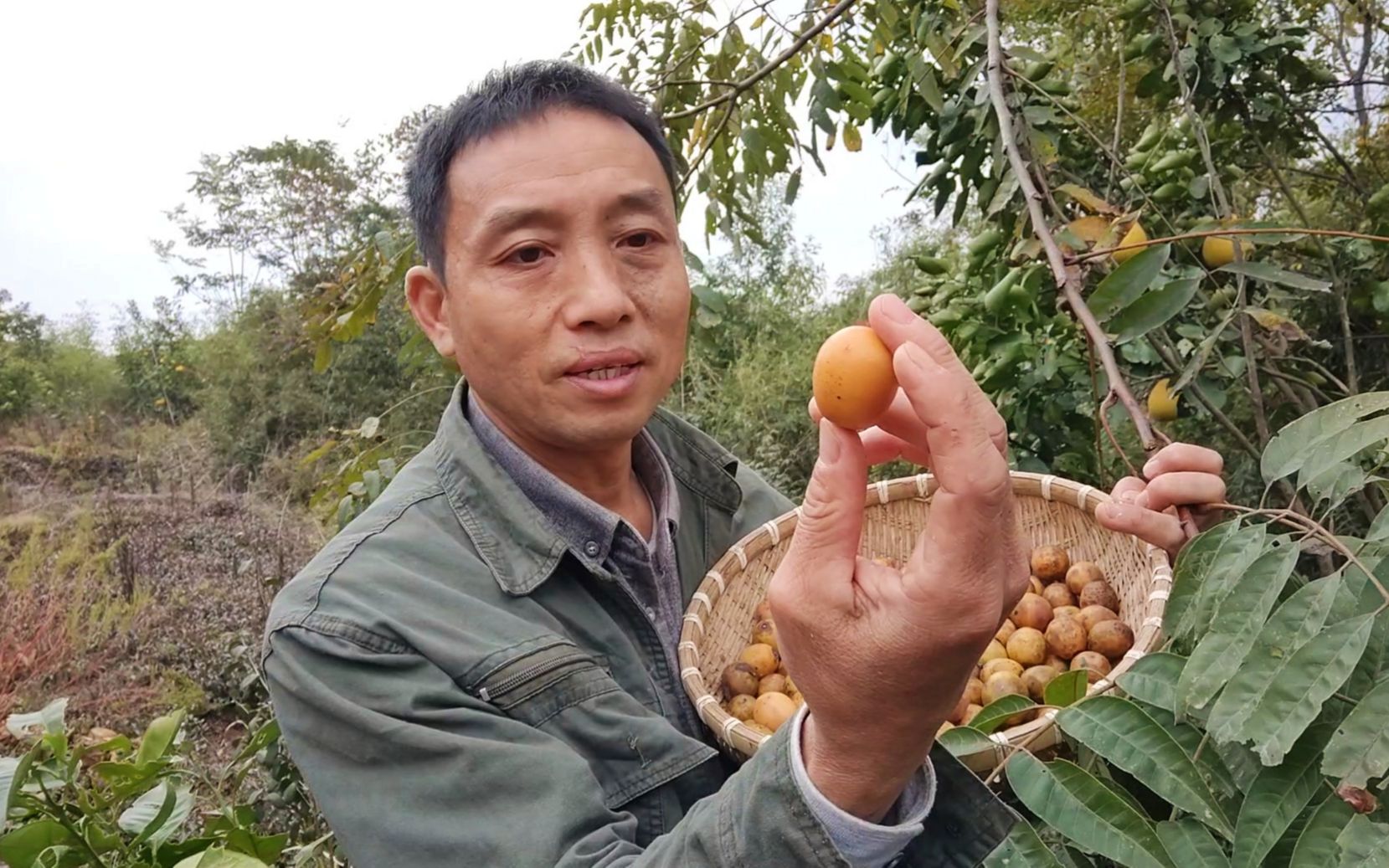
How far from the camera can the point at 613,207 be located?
60.2 inches

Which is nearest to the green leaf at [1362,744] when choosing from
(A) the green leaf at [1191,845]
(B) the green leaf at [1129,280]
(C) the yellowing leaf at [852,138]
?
(A) the green leaf at [1191,845]

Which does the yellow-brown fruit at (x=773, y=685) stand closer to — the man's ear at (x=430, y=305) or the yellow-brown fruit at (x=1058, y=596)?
the yellow-brown fruit at (x=1058, y=596)

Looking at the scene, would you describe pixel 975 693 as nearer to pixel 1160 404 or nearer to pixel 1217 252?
pixel 1160 404

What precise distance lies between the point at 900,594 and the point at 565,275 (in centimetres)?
80

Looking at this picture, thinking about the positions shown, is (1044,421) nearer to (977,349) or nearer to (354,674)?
(977,349)

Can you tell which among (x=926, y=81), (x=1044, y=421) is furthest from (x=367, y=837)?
(x=1044, y=421)

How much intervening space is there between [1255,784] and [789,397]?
6282mm

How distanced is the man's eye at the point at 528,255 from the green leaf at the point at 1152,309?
86cm

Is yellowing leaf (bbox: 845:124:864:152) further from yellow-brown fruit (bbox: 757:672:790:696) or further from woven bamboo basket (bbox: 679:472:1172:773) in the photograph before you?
yellow-brown fruit (bbox: 757:672:790:696)

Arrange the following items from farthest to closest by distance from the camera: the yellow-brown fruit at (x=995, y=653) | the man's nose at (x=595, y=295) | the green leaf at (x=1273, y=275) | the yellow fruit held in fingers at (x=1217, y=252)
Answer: the yellow fruit held in fingers at (x=1217, y=252) → the yellow-brown fruit at (x=995, y=653) → the green leaf at (x=1273, y=275) → the man's nose at (x=595, y=295)

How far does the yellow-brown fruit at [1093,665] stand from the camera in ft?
5.36

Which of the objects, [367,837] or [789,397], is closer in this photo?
[367,837]

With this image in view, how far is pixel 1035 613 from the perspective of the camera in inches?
76.4

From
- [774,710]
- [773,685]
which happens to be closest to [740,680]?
[773,685]
